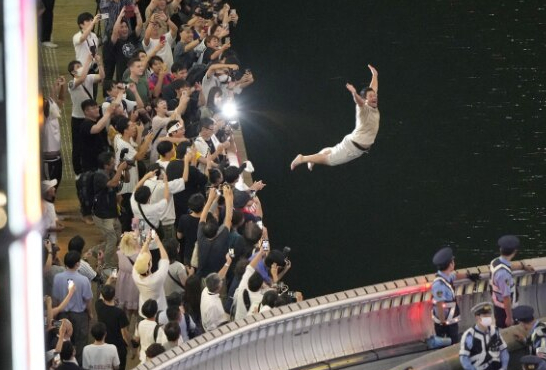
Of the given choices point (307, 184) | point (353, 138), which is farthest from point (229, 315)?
point (307, 184)

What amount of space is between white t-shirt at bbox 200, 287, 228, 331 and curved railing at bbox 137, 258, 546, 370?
137 centimetres

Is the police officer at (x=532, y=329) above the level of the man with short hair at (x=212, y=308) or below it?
below

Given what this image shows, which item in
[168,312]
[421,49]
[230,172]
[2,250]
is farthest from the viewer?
[421,49]

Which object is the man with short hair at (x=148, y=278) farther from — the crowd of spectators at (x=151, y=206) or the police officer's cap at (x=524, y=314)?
the police officer's cap at (x=524, y=314)

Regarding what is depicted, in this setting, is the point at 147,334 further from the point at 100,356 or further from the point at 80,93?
the point at 80,93

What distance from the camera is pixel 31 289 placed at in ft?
3.62

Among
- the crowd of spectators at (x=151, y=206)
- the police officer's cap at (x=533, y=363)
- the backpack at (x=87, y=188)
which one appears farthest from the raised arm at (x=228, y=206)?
the police officer's cap at (x=533, y=363)

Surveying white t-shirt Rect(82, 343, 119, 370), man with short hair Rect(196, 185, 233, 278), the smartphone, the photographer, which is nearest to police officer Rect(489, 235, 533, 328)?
man with short hair Rect(196, 185, 233, 278)

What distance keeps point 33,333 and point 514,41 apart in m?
25.0

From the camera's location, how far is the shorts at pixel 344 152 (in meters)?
Result: 17.0

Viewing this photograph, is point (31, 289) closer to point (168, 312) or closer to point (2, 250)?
point (2, 250)

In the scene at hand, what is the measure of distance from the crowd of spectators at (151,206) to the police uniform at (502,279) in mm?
1878

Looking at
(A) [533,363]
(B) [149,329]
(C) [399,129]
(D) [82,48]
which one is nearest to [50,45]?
(D) [82,48]

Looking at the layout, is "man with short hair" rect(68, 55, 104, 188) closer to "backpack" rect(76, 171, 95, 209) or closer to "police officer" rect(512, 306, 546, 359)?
"backpack" rect(76, 171, 95, 209)
